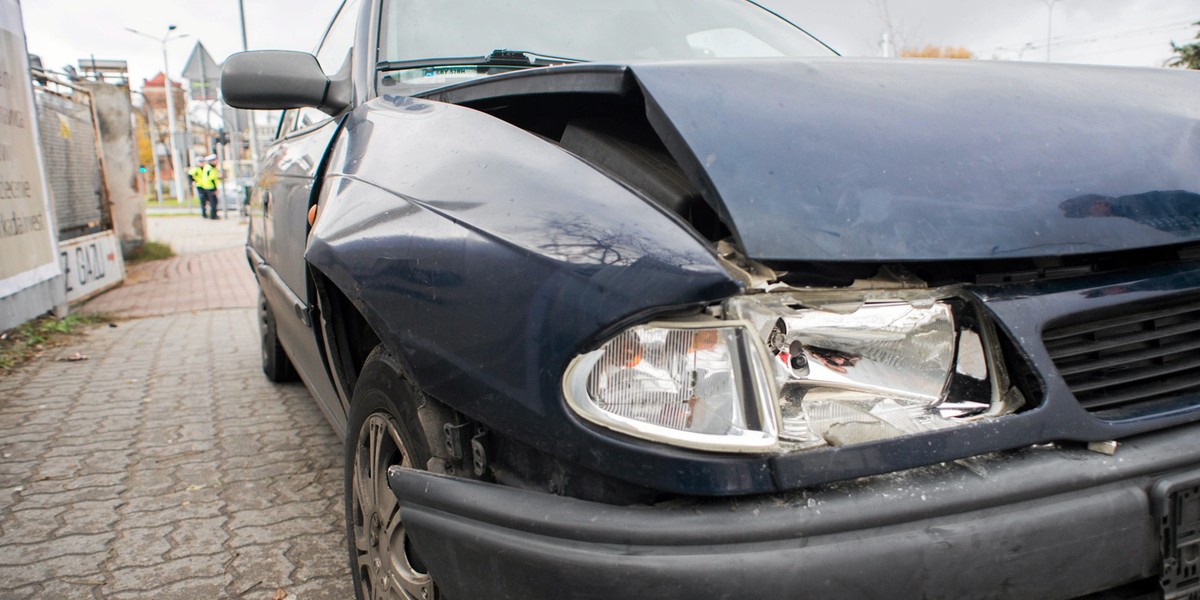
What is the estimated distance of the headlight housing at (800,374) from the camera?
115 cm

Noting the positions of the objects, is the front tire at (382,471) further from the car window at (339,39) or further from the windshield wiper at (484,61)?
the car window at (339,39)

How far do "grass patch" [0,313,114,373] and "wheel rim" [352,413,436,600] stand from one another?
4521 millimetres

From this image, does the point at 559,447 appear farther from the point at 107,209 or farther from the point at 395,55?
the point at 107,209

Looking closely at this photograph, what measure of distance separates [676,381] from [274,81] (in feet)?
5.35

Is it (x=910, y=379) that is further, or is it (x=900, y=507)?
(x=910, y=379)

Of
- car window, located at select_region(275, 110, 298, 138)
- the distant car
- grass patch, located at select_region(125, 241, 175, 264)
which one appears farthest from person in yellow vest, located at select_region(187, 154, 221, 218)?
the distant car

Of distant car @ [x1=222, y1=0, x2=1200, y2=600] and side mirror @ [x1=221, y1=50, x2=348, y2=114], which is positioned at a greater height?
side mirror @ [x1=221, y1=50, x2=348, y2=114]

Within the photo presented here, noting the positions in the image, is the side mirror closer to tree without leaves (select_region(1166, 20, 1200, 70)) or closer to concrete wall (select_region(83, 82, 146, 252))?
concrete wall (select_region(83, 82, 146, 252))

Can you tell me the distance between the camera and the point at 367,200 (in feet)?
5.15

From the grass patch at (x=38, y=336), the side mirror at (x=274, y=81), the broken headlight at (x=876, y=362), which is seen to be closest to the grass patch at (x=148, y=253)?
the grass patch at (x=38, y=336)

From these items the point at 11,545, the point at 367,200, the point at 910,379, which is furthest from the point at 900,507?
the point at 11,545

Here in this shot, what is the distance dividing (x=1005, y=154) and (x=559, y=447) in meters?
0.90

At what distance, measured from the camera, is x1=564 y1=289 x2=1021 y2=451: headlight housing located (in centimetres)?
115

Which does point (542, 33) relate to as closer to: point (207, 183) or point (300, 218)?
point (300, 218)
